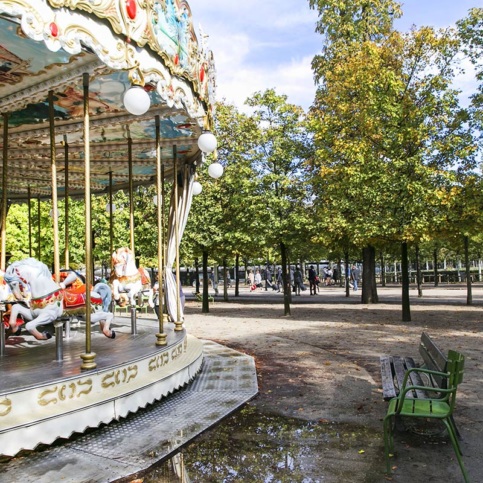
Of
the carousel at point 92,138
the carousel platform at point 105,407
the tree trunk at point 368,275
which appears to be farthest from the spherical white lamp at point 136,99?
the tree trunk at point 368,275

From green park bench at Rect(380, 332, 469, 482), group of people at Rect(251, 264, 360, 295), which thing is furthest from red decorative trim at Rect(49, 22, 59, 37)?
group of people at Rect(251, 264, 360, 295)

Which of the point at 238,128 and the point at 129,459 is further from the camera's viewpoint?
the point at 238,128

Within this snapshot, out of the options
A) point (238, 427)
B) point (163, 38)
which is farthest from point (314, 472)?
point (163, 38)

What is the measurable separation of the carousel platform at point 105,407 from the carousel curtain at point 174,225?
135 centimetres

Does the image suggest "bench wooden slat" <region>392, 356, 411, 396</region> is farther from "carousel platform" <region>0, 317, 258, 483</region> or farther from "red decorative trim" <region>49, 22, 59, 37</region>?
"red decorative trim" <region>49, 22, 59, 37</region>

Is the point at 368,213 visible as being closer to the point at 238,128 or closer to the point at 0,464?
the point at 238,128

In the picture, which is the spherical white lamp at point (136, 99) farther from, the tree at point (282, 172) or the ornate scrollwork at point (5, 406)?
the tree at point (282, 172)

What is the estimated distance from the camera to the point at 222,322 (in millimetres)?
17891

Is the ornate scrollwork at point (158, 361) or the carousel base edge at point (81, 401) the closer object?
the carousel base edge at point (81, 401)

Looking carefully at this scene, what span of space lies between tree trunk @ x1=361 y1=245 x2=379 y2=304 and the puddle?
58.6 ft

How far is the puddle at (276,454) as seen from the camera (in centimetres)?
455

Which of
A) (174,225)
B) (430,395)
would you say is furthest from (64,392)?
(174,225)

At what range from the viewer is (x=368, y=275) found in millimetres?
23500

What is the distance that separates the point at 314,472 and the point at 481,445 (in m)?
2.03
